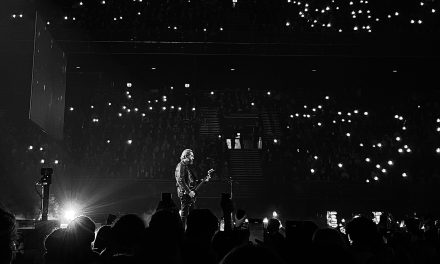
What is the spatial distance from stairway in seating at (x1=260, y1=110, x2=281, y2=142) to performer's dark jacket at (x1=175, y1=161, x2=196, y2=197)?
10596 millimetres

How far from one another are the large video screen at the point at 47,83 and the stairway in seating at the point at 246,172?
23.6ft

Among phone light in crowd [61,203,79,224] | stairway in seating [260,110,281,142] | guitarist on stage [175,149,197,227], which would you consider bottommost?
phone light in crowd [61,203,79,224]

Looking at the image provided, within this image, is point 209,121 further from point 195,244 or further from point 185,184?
point 195,244

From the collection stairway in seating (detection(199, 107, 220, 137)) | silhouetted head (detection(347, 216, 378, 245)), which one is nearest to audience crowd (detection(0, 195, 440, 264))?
silhouetted head (detection(347, 216, 378, 245))

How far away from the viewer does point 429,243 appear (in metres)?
4.51

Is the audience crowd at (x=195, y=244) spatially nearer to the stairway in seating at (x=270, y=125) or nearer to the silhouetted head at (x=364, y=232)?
the silhouetted head at (x=364, y=232)

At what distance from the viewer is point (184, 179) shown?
418 inches

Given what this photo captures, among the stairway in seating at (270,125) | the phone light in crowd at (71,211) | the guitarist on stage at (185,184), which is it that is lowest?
the phone light in crowd at (71,211)

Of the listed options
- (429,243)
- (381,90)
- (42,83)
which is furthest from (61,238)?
(381,90)

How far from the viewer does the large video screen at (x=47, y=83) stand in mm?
14227

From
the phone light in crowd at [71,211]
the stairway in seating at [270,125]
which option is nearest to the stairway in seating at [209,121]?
the stairway in seating at [270,125]

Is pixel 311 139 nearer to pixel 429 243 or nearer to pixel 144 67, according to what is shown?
pixel 144 67

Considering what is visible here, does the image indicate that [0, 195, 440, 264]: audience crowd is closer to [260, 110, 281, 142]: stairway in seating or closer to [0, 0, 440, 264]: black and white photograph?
[0, 0, 440, 264]: black and white photograph

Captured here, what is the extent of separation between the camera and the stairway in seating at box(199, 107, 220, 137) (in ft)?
71.3
